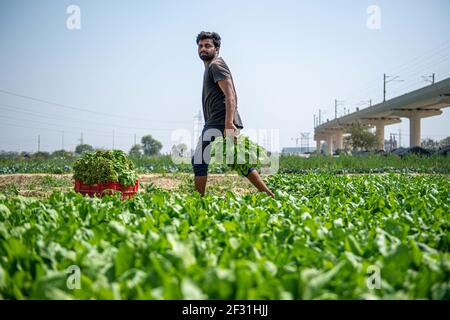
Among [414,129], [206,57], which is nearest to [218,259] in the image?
[206,57]

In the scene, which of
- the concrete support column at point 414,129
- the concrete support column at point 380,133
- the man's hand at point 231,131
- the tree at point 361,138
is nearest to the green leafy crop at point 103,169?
the man's hand at point 231,131

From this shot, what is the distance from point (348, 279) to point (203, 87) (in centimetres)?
411

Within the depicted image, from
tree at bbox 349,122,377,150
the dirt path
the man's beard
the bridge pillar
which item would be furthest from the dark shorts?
tree at bbox 349,122,377,150

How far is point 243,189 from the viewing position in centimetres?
912

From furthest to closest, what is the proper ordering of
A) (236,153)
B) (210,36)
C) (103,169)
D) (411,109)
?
(411,109) < (103,169) < (210,36) < (236,153)

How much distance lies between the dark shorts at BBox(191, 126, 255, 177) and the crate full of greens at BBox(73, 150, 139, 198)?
4.07 feet

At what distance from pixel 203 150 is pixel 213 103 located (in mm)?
639

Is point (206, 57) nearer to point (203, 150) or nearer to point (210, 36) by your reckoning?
point (210, 36)

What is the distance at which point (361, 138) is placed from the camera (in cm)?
5516

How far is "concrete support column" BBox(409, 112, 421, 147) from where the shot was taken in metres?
42.5

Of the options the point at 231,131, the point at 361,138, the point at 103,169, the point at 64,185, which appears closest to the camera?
the point at 231,131

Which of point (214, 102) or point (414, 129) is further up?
point (414, 129)

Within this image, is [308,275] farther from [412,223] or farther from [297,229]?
[412,223]
